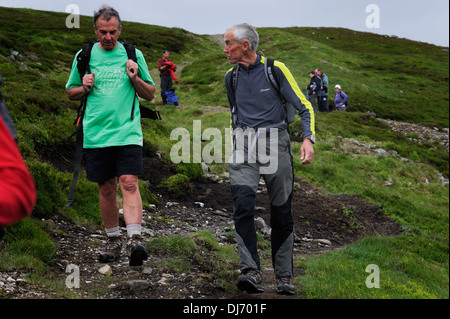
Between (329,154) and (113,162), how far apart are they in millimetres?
13963

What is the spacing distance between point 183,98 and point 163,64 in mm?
7296

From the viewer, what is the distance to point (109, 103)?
17.4 ft

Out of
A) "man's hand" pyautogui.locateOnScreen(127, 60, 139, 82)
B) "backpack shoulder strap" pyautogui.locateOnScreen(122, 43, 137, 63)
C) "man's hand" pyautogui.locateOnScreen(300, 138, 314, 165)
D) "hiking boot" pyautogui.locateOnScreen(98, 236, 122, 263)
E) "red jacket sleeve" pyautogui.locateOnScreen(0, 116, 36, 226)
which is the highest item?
"backpack shoulder strap" pyautogui.locateOnScreen(122, 43, 137, 63)

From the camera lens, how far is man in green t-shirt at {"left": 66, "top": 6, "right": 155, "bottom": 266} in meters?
5.24

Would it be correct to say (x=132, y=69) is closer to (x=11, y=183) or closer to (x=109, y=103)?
(x=109, y=103)

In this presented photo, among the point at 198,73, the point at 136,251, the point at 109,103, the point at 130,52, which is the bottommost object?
the point at 136,251

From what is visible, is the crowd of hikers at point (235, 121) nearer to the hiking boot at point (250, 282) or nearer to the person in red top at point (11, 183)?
the hiking boot at point (250, 282)

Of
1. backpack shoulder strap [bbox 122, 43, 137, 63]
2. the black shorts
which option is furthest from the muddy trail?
backpack shoulder strap [bbox 122, 43, 137, 63]

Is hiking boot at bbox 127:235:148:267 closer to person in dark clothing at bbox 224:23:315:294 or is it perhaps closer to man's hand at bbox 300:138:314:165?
person in dark clothing at bbox 224:23:315:294

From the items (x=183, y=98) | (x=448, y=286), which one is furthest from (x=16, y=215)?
(x=183, y=98)

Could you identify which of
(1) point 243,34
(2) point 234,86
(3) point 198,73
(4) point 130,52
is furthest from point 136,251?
(3) point 198,73

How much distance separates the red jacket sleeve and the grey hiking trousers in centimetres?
348

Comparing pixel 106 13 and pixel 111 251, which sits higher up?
pixel 106 13

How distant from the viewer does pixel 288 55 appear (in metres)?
49.4
